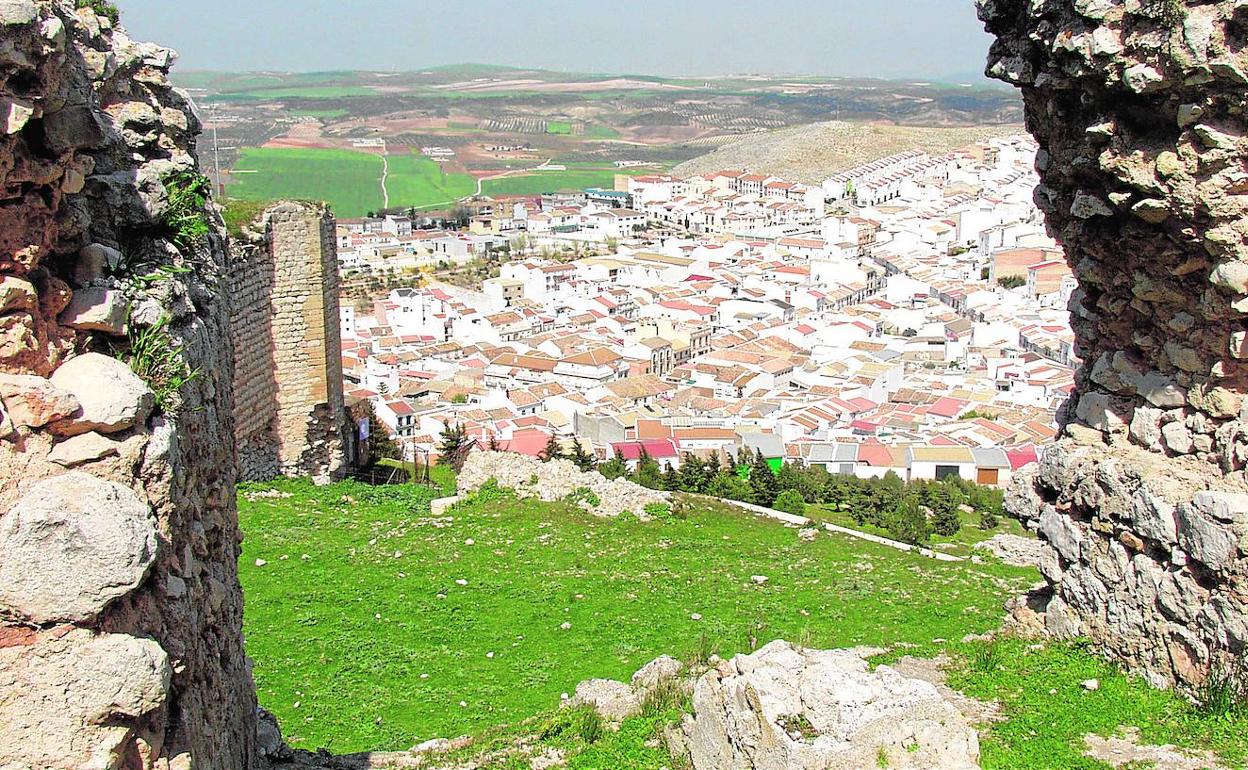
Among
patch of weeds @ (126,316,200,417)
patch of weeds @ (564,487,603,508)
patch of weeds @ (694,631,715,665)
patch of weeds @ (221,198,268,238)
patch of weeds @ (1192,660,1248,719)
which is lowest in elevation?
patch of weeds @ (564,487,603,508)

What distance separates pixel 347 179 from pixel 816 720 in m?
115

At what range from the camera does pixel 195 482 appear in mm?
3836

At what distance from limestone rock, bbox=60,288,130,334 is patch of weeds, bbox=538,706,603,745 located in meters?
3.82

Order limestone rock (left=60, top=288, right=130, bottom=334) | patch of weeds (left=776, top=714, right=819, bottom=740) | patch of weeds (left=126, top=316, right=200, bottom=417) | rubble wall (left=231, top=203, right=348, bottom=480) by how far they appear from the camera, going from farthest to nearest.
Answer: rubble wall (left=231, top=203, right=348, bottom=480) → patch of weeds (left=776, top=714, right=819, bottom=740) → patch of weeds (left=126, top=316, right=200, bottom=417) → limestone rock (left=60, top=288, right=130, bottom=334)

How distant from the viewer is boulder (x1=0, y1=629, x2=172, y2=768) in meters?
2.65

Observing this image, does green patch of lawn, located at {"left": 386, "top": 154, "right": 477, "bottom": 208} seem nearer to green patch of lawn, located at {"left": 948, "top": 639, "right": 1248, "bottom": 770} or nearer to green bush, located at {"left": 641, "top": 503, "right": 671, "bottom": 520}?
green bush, located at {"left": 641, "top": 503, "right": 671, "bottom": 520}

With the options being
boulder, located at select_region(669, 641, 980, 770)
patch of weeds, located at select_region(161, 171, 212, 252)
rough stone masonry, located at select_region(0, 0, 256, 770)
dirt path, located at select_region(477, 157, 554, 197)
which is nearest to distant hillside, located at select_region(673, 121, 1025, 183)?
dirt path, located at select_region(477, 157, 554, 197)

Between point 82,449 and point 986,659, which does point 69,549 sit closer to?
point 82,449

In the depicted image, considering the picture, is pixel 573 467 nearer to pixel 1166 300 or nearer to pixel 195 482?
pixel 1166 300

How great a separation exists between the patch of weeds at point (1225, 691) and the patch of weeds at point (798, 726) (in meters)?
1.94

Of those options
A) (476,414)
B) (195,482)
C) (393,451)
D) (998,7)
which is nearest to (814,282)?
(476,414)

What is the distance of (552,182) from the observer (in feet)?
417

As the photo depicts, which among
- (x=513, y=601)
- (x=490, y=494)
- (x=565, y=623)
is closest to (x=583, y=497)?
(x=490, y=494)

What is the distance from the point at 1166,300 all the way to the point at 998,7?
7.40 feet
